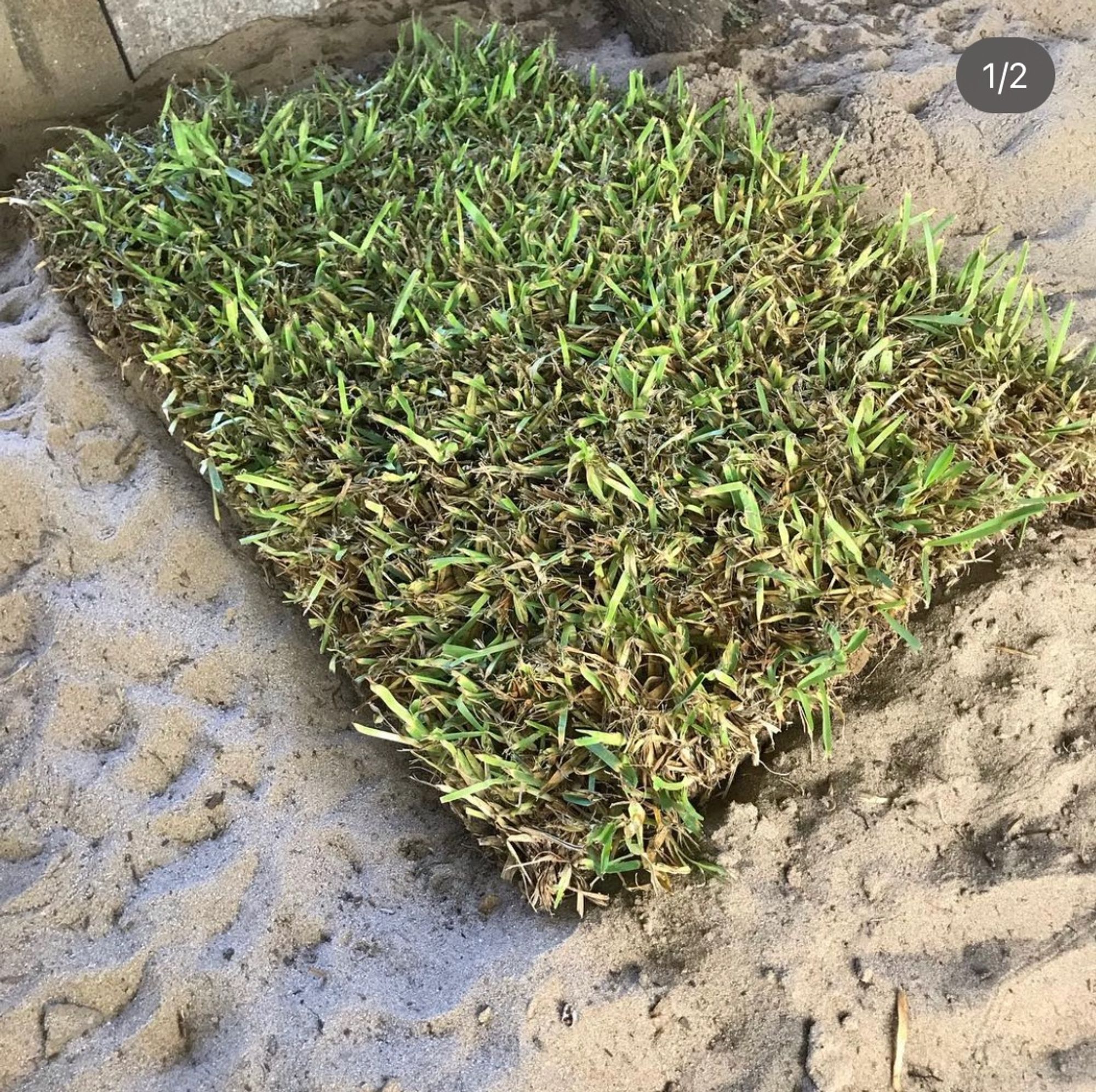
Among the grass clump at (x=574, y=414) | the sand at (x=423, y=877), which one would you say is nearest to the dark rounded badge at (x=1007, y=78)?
the grass clump at (x=574, y=414)

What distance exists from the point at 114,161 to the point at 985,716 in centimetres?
241

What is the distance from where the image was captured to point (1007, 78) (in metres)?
2.65

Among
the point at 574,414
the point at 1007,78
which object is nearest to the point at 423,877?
the point at 574,414

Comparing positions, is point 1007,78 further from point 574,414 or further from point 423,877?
point 423,877

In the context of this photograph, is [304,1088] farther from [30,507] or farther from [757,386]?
[757,386]

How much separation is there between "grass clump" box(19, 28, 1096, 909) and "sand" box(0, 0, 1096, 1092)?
0.37 ft

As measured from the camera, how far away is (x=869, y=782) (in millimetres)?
1650

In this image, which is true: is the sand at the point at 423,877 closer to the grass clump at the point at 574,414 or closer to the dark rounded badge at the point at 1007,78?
the grass clump at the point at 574,414

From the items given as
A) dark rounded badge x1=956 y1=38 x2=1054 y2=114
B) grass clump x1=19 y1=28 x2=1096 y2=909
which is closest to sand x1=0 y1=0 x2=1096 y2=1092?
grass clump x1=19 y1=28 x2=1096 y2=909

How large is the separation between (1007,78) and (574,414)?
1.74 meters

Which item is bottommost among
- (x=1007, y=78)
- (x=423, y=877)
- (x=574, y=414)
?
(x=423, y=877)

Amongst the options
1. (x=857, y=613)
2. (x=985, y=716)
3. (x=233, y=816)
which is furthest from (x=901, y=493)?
(x=233, y=816)

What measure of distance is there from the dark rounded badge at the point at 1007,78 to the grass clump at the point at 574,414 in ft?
1.85

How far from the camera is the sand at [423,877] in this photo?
1446 mm
